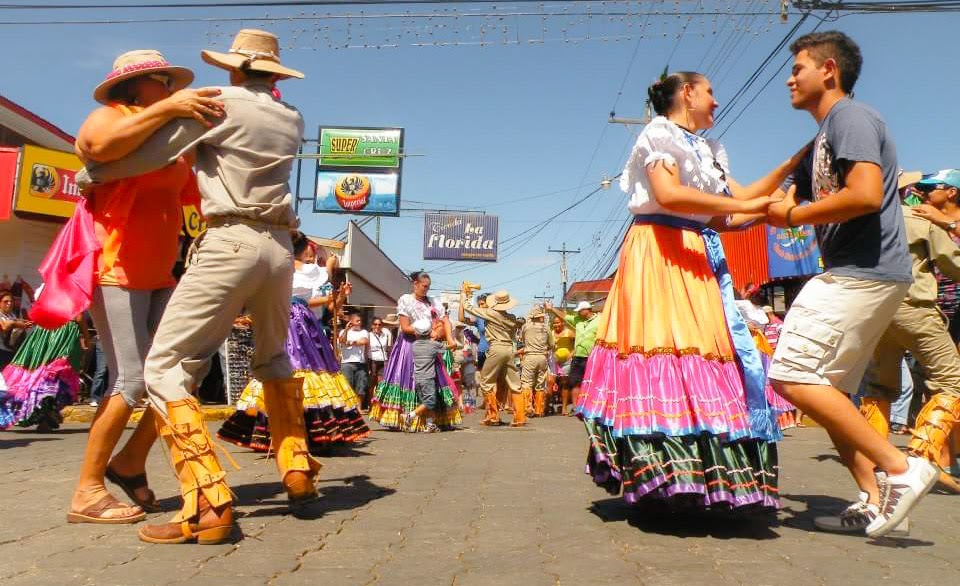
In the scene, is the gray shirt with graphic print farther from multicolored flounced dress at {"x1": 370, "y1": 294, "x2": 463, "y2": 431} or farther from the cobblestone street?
multicolored flounced dress at {"x1": 370, "y1": 294, "x2": 463, "y2": 431}

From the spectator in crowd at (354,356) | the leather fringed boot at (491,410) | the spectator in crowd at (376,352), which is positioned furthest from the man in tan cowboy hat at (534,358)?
the spectator in crowd at (376,352)

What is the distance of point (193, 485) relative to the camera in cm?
312

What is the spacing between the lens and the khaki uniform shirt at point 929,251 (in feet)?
16.5

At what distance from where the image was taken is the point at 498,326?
1208 centimetres

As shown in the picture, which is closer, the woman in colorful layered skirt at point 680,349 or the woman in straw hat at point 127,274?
the woman in colorful layered skirt at point 680,349

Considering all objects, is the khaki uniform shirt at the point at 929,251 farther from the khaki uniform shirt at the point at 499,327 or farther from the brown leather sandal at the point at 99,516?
the khaki uniform shirt at the point at 499,327

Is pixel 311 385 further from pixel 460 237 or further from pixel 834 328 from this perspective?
pixel 460 237

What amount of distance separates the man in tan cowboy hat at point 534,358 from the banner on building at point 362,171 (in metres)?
19.4

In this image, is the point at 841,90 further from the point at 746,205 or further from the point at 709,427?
the point at 709,427

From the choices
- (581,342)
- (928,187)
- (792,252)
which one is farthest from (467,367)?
(928,187)

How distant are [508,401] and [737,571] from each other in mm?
12489

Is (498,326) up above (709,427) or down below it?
above

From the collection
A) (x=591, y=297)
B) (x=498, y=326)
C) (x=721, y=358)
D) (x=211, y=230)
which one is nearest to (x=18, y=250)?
(x=498, y=326)

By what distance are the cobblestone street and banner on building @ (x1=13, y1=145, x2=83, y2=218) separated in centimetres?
960
